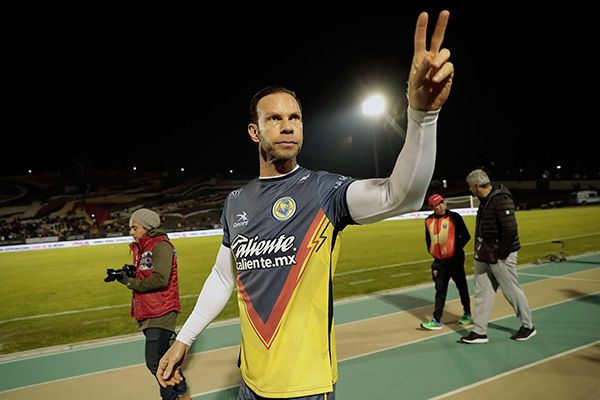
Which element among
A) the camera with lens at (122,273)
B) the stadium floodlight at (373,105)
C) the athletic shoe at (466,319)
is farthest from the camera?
the stadium floodlight at (373,105)

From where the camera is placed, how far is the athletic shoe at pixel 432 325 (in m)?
7.03

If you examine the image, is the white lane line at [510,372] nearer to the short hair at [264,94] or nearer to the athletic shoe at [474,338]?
the athletic shoe at [474,338]

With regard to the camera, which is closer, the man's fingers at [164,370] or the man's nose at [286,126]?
the man's nose at [286,126]

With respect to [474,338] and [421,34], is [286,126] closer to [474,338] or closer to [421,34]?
[421,34]

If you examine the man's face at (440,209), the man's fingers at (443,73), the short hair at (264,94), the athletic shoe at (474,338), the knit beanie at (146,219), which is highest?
the short hair at (264,94)

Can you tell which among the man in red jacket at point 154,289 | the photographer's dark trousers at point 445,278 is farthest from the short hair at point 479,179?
the man in red jacket at point 154,289

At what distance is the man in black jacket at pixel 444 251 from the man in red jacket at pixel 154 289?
4.46m

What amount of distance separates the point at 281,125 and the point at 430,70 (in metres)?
0.86

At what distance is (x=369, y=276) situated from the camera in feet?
42.7

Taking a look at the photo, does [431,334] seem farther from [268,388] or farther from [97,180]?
[97,180]

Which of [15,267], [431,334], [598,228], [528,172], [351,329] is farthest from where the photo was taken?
[528,172]

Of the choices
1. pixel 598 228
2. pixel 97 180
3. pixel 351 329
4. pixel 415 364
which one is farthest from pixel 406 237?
pixel 97 180

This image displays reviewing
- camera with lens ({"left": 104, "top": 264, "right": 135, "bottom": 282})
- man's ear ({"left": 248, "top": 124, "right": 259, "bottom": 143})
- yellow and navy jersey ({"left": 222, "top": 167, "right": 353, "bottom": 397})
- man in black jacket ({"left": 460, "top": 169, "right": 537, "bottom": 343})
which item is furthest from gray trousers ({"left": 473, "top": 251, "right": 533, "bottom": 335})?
man's ear ({"left": 248, "top": 124, "right": 259, "bottom": 143})

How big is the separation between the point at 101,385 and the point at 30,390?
0.93 meters
